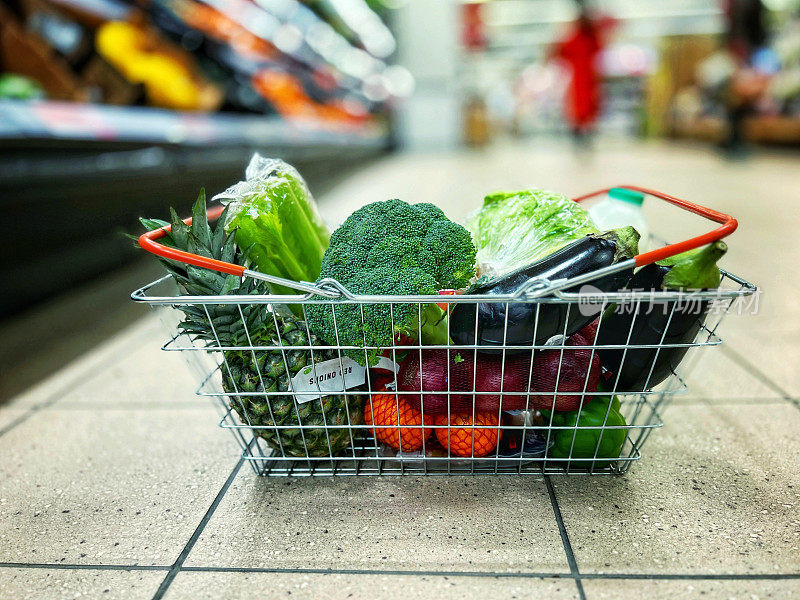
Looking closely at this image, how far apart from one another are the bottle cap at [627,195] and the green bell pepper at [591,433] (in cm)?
46

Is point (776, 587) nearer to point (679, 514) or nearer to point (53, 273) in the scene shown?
point (679, 514)

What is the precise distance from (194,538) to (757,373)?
1.51 m

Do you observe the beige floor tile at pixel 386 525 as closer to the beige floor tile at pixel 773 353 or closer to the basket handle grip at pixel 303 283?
the basket handle grip at pixel 303 283

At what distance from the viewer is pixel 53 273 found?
8.14 ft

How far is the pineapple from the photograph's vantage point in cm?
100

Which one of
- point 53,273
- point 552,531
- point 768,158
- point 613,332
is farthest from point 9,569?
point 768,158

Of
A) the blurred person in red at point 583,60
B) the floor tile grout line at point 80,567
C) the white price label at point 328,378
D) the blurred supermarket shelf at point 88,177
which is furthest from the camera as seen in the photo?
the blurred person in red at point 583,60

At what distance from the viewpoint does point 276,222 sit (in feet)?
3.78

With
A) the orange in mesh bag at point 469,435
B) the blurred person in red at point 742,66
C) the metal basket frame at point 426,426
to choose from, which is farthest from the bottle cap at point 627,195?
the blurred person in red at point 742,66

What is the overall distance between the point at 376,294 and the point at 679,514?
655mm

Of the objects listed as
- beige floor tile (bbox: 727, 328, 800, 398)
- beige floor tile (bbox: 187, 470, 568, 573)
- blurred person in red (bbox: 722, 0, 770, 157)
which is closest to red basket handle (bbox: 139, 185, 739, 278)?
beige floor tile (bbox: 187, 470, 568, 573)

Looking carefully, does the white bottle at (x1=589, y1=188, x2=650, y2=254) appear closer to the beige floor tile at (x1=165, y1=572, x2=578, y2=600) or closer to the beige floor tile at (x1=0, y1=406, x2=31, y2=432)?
the beige floor tile at (x1=165, y1=572, x2=578, y2=600)

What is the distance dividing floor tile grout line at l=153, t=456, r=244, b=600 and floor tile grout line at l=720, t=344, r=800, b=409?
4.38ft

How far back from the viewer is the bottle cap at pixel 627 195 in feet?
4.16
